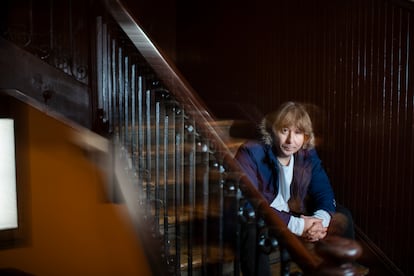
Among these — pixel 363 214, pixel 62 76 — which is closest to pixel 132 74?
pixel 62 76

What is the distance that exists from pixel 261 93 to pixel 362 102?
1.10 m

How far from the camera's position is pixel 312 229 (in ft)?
7.80

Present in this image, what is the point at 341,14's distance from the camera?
314 cm

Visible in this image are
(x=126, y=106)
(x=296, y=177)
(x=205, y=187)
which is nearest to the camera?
(x=205, y=187)

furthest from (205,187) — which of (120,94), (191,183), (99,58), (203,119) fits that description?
(99,58)

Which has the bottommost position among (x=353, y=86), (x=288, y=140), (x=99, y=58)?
(x=288, y=140)

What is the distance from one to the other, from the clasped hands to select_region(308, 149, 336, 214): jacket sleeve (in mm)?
185

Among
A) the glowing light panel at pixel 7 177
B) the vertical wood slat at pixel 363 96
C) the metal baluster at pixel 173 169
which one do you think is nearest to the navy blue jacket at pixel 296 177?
the metal baluster at pixel 173 169

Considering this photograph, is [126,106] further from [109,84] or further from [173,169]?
[173,169]

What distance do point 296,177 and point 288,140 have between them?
0.22 m

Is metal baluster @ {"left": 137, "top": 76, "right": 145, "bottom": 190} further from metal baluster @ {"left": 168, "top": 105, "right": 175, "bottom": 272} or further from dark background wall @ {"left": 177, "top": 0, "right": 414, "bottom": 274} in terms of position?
dark background wall @ {"left": 177, "top": 0, "right": 414, "bottom": 274}

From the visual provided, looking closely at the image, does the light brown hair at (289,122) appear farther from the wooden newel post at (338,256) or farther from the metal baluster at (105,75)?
the wooden newel post at (338,256)

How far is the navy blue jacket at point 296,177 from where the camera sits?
8.21ft

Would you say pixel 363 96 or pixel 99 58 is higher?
pixel 99 58
